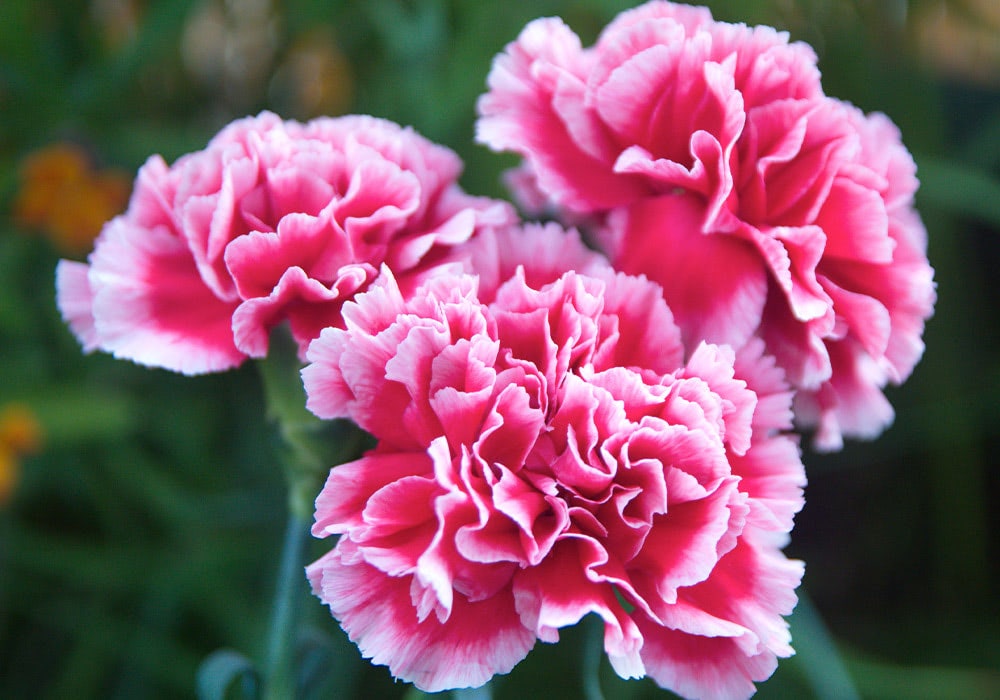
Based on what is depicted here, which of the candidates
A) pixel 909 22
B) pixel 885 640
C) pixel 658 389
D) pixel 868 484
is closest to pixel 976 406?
pixel 868 484

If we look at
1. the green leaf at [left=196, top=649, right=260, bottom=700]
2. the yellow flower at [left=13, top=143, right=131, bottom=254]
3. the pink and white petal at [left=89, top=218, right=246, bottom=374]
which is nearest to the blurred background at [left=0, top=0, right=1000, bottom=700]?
the yellow flower at [left=13, top=143, right=131, bottom=254]

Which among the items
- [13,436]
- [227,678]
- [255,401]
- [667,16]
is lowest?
[255,401]

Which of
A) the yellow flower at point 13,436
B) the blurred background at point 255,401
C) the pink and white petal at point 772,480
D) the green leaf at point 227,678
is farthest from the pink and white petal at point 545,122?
the yellow flower at point 13,436

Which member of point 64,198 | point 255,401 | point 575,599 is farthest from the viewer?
point 255,401

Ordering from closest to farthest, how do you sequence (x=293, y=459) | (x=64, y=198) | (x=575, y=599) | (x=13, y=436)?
(x=575, y=599), (x=293, y=459), (x=13, y=436), (x=64, y=198)

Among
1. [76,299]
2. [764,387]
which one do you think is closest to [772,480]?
[764,387]

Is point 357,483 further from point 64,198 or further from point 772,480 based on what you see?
point 64,198

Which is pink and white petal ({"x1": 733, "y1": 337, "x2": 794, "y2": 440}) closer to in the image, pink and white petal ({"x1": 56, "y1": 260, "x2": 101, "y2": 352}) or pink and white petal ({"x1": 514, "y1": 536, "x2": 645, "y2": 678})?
pink and white petal ({"x1": 514, "y1": 536, "x2": 645, "y2": 678})

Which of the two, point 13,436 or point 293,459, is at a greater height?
point 293,459
